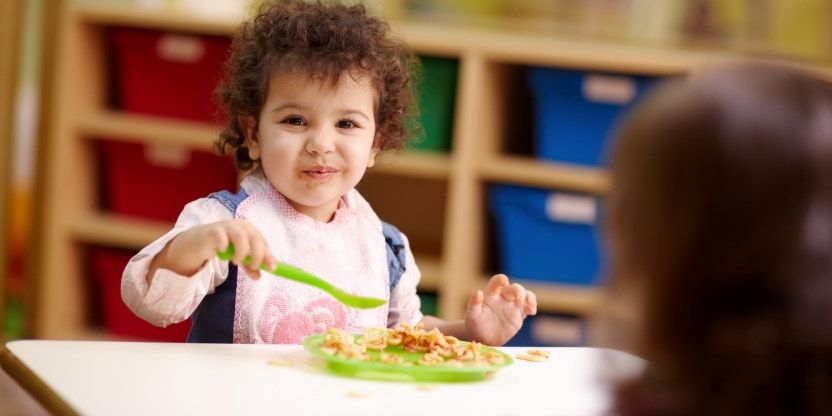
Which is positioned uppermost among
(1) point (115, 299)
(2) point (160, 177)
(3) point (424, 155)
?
(3) point (424, 155)

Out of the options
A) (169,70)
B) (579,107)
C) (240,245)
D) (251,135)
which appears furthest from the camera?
(169,70)

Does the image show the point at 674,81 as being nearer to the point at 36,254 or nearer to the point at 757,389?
the point at 757,389

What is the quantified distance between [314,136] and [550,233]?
1472 millimetres

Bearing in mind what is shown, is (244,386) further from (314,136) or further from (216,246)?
(314,136)

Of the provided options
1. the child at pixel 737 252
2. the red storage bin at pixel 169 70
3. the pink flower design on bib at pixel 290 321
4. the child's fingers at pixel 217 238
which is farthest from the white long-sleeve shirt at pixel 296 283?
the red storage bin at pixel 169 70

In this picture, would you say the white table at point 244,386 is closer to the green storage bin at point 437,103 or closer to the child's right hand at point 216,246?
the child's right hand at point 216,246

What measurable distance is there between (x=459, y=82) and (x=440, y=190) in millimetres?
433

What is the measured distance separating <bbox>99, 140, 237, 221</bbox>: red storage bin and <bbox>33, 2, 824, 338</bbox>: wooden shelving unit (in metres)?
0.04

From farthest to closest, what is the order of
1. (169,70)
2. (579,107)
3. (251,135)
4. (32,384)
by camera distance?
(169,70) → (579,107) → (251,135) → (32,384)

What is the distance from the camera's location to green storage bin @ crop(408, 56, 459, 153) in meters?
2.67

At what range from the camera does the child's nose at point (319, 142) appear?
1256mm

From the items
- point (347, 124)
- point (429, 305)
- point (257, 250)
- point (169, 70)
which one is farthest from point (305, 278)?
point (169, 70)

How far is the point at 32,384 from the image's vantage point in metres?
0.90

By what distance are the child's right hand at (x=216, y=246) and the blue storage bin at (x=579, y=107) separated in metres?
1.67
